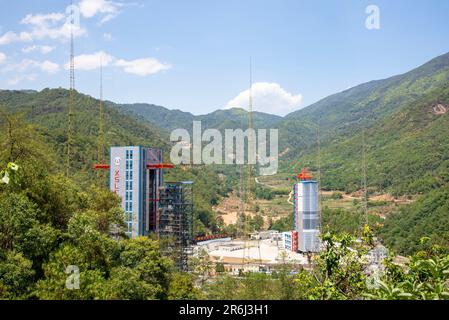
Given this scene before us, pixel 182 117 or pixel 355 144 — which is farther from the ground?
pixel 182 117

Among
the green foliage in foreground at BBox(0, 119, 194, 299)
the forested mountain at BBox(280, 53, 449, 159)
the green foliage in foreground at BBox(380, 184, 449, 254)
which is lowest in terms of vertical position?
the green foliage in foreground at BBox(380, 184, 449, 254)

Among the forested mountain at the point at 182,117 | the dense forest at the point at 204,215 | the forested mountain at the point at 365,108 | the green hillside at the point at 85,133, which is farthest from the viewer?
the forested mountain at the point at 182,117

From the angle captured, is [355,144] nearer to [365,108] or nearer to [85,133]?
[365,108]

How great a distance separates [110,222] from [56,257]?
4.10 meters

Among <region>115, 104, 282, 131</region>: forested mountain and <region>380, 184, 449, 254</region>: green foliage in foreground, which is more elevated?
<region>115, 104, 282, 131</region>: forested mountain

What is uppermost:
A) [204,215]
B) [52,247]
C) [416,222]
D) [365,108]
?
[365,108]

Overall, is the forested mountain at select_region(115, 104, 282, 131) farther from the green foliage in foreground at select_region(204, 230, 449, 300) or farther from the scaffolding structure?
the green foliage in foreground at select_region(204, 230, 449, 300)

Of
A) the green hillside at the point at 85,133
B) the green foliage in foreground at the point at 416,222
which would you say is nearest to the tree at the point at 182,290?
the green hillside at the point at 85,133

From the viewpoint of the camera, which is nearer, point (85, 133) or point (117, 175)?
point (117, 175)

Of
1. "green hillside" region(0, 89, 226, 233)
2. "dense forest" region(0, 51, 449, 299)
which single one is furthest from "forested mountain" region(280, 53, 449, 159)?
"green hillside" region(0, 89, 226, 233)

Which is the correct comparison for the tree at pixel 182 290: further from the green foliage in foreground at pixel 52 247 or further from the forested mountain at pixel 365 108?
the forested mountain at pixel 365 108

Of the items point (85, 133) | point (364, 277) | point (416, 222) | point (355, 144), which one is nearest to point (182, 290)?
point (364, 277)
